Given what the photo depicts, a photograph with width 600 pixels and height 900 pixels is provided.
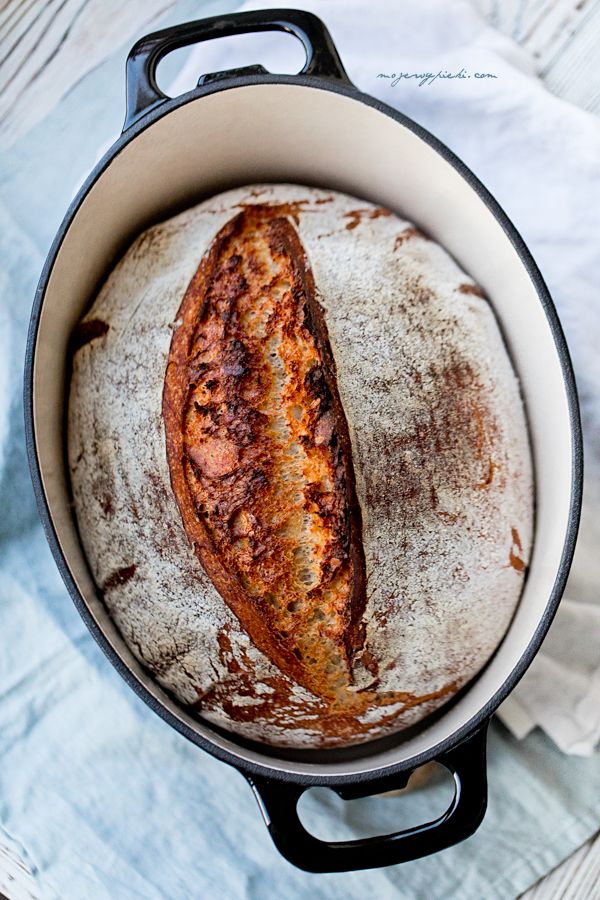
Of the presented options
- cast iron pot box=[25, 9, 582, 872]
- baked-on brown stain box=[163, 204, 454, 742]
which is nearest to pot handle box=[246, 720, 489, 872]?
cast iron pot box=[25, 9, 582, 872]

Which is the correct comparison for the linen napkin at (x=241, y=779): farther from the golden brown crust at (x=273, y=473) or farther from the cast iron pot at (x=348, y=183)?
the golden brown crust at (x=273, y=473)

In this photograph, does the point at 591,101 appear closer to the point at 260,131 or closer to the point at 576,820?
the point at 260,131

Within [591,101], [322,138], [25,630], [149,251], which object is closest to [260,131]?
[322,138]

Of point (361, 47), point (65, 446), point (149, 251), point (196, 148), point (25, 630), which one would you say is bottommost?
point (25, 630)

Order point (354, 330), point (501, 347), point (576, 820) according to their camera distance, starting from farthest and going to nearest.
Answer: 1. point (576, 820)
2. point (501, 347)
3. point (354, 330)

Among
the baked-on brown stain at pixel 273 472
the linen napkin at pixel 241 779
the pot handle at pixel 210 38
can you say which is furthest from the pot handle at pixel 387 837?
the pot handle at pixel 210 38

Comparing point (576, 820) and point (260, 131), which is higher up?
point (260, 131)

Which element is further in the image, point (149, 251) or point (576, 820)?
point (576, 820)

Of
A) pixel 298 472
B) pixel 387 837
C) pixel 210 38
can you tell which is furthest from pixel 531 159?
pixel 387 837
